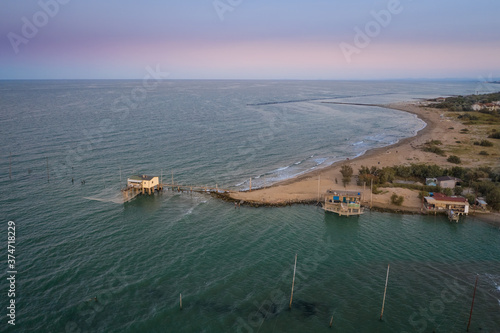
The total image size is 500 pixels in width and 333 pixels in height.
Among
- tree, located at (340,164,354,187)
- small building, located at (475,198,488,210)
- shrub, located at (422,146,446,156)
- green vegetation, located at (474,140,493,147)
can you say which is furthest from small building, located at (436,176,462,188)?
green vegetation, located at (474,140,493,147)

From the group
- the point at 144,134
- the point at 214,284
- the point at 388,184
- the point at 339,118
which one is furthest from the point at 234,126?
→ the point at 214,284

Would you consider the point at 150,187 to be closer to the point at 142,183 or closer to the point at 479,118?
the point at 142,183

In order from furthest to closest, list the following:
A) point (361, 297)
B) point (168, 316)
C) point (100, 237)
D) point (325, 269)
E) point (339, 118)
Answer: point (339, 118), point (100, 237), point (325, 269), point (361, 297), point (168, 316)

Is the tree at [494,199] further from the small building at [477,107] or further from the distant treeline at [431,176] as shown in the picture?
the small building at [477,107]

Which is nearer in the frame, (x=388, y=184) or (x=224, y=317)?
(x=224, y=317)

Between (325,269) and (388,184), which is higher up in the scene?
(388,184)

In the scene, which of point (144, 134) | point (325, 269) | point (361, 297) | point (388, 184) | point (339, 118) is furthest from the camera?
point (339, 118)

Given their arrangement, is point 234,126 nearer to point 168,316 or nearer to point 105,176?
point 105,176
